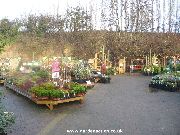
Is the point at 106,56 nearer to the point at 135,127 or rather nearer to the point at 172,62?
the point at 172,62

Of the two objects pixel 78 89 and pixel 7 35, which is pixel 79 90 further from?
pixel 7 35

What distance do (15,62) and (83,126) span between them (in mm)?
22997

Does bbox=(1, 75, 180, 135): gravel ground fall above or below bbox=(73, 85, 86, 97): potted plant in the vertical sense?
below

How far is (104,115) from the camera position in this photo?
14.5 metres

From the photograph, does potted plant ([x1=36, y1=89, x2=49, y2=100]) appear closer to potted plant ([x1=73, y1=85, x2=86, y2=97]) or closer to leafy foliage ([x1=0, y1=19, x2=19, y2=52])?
potted plant ([x1=73, y1=85, x2=86, y2=97])

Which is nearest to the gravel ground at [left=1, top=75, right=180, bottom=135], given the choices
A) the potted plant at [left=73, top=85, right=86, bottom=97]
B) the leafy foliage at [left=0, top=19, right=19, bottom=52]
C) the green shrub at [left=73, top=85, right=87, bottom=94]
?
the potted plant at [left=73, top=85, right=86, bottom=97]

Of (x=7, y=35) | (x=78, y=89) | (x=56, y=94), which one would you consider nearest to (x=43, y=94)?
(x=56, y=94)

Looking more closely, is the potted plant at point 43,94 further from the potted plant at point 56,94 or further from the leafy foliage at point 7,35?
the leafy foliage at point 7,35

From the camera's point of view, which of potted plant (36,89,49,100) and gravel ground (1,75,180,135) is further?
potted plant (36,89,49,100)

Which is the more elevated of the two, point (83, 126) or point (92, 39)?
point (92, 39)

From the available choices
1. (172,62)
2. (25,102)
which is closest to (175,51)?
(172,62)

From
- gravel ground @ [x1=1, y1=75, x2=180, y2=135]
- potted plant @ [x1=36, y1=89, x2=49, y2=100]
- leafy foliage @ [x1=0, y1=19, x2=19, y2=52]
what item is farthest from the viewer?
potted plant @ [x1=36, y1=89, x2=49, y2=100]

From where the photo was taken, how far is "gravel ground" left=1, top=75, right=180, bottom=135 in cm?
1201

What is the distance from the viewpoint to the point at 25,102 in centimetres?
1791
